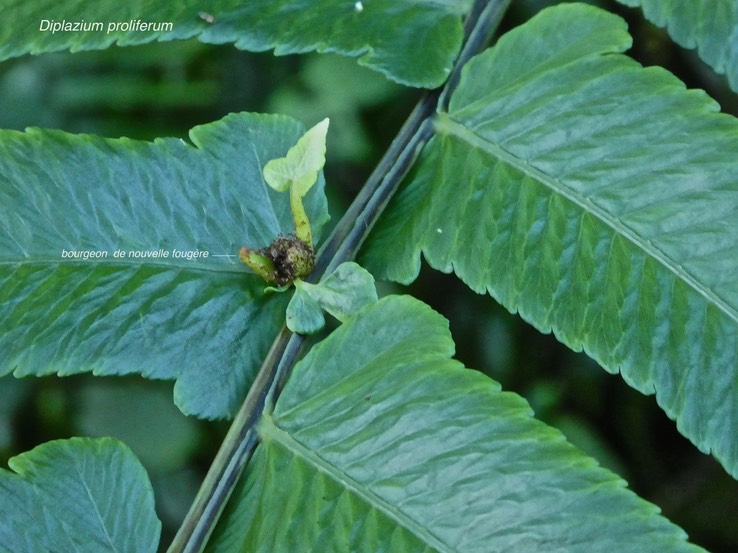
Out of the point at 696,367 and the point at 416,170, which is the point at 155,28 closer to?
the point at 416,170

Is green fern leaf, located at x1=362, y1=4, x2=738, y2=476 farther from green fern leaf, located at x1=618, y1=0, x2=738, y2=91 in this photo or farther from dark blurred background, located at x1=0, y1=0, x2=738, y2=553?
dark blurred background, located at x1=0, y1=0, x2=738, y2=553

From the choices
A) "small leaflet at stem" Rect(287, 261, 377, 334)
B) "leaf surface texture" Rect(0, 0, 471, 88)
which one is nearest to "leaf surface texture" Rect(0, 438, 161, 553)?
"small leaflet at stem" Rect(287, 261, 377, 334)

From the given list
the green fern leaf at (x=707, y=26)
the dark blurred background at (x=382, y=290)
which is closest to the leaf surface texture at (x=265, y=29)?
the green fern leaf at (x=707, y=26)

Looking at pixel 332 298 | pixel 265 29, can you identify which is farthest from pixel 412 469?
pixel 265 29

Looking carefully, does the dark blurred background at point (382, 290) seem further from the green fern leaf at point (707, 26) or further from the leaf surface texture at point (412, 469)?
the leaf surface texture at point (412, 469)

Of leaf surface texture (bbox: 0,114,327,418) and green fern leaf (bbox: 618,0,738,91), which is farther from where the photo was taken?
green fern leaf (bbox: 618,0,738,91)
